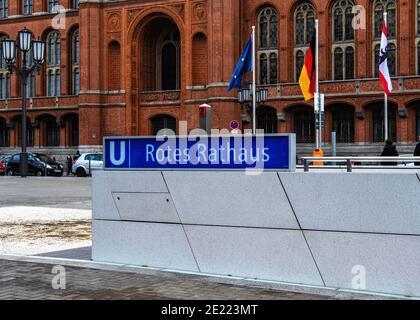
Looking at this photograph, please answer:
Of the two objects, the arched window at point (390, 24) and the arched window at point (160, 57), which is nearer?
the arched window at point (390, 24)

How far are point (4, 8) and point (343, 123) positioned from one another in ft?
98.8

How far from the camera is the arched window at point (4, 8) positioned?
179ft

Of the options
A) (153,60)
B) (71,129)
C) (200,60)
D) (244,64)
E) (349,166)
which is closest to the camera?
(349,166)

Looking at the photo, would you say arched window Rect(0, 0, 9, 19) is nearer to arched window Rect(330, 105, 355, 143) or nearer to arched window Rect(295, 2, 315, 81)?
arched window Rect(295, 2, 315, 81)

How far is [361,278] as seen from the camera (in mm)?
7551

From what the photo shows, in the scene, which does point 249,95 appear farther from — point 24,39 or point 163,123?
point 24,39

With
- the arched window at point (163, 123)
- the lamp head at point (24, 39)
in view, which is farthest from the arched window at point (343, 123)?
the lamp head at point (24, 39)

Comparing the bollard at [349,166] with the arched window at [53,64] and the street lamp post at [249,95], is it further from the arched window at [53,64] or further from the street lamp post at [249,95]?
the arched window at [53,64]

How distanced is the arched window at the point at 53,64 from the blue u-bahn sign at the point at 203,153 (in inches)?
1743

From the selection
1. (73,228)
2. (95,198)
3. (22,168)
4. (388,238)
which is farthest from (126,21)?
(388,238)

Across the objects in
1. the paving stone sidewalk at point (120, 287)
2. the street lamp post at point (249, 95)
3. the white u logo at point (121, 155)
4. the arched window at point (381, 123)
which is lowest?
the paving stone sidewalk at point (120, 287)

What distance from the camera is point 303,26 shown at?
42.9 meters

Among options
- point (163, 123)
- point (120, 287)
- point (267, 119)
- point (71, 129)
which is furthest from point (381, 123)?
point (120, 287)

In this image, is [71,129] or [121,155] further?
[71,129]
